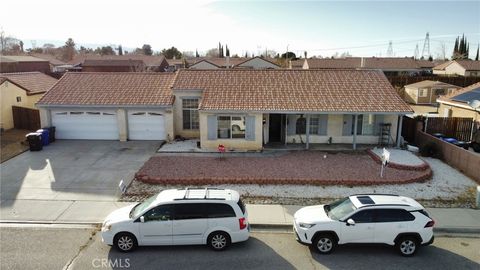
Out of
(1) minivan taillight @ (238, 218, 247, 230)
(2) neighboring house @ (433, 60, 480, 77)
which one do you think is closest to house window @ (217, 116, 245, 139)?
(1) minivan taillight @ (238, 218, 247, 230)

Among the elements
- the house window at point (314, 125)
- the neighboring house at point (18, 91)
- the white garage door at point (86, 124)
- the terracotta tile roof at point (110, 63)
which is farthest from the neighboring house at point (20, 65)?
the house window at point (314, 125)

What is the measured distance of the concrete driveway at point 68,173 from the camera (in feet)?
45.7

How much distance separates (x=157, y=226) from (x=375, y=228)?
232 inches

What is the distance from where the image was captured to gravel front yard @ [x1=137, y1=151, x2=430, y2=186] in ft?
50.8

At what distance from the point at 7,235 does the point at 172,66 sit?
2660 inches

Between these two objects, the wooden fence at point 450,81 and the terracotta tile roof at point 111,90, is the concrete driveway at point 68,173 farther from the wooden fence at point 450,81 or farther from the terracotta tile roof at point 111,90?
the wooden fence at point 450,81

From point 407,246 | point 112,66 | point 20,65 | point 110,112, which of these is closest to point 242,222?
point 407,246

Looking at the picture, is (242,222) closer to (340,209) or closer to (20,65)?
(340,209)

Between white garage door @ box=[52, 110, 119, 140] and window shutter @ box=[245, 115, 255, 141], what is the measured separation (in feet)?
27.9

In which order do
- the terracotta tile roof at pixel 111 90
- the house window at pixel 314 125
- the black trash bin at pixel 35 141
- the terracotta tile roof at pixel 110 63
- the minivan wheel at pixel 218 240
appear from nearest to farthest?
the minivan wheel at pixel 218 240 → the black trash bin at pixel 35 141 → the house window at pixel 314 125 → the terracotta tile roof at pixel 111 90 → the terracotta tile roof at pixel 110 63

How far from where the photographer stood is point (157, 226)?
10.1 metres

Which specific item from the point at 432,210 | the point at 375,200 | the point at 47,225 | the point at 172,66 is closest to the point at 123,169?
the point at 47,225

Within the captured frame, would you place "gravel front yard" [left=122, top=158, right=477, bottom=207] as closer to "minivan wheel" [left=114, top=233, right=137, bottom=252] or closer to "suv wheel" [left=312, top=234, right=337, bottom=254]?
"suv wheel" [left=312, top=234, right=337, bottom=254]

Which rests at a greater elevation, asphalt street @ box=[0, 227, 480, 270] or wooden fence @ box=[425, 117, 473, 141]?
wooden fence @ box=[425, 117, 473, 141]
